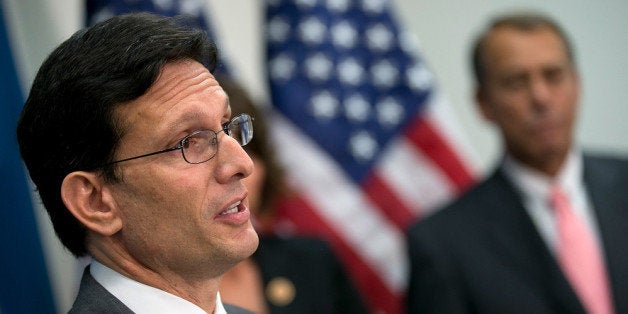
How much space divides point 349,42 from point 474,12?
4.06ft

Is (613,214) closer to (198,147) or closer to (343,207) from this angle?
(343,207)

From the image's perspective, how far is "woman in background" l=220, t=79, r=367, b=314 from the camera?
2867 millimetres

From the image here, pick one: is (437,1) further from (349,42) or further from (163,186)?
(163,186)

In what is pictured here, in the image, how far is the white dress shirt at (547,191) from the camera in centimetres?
304

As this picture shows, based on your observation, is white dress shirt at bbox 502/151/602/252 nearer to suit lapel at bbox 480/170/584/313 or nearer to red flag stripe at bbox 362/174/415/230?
suit lapel at bbox 480/170/584/313

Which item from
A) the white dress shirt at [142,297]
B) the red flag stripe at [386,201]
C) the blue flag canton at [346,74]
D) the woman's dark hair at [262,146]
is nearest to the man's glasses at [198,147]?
the white dress shirt at [142,297]

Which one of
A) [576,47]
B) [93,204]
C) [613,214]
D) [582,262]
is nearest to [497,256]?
[582,262]

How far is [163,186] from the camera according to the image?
5.29 ft

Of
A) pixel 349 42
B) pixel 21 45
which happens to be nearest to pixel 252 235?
pixel 21 45

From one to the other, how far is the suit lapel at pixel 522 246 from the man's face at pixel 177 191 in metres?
1.49

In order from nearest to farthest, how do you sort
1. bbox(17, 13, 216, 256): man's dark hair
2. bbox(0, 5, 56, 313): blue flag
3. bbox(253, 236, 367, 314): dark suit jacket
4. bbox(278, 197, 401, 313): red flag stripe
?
bbox(17, 13, 216, 256): man's dark hair < bbox(0, 5, 56, 313): blue flag < bbox(253, 236, 367, 314): dark suit jacket < bbox(278, 197, 401, 313): red flag stripe

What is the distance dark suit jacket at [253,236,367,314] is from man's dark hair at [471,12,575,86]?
0.82 meters

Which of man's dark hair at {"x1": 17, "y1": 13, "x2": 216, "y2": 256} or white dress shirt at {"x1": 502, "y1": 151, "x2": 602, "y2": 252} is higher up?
man's dark hair at {"x1": 17, "y1": 13, "x2": 216, "y2": 256}

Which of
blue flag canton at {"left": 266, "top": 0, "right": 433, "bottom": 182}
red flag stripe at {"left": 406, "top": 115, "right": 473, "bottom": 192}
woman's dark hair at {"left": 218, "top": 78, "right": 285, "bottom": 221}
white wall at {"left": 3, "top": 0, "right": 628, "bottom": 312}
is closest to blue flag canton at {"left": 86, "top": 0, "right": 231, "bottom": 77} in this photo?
woman's dark hair at {"left": 218, "top": 78, "right": 285, "bottom": 221}
